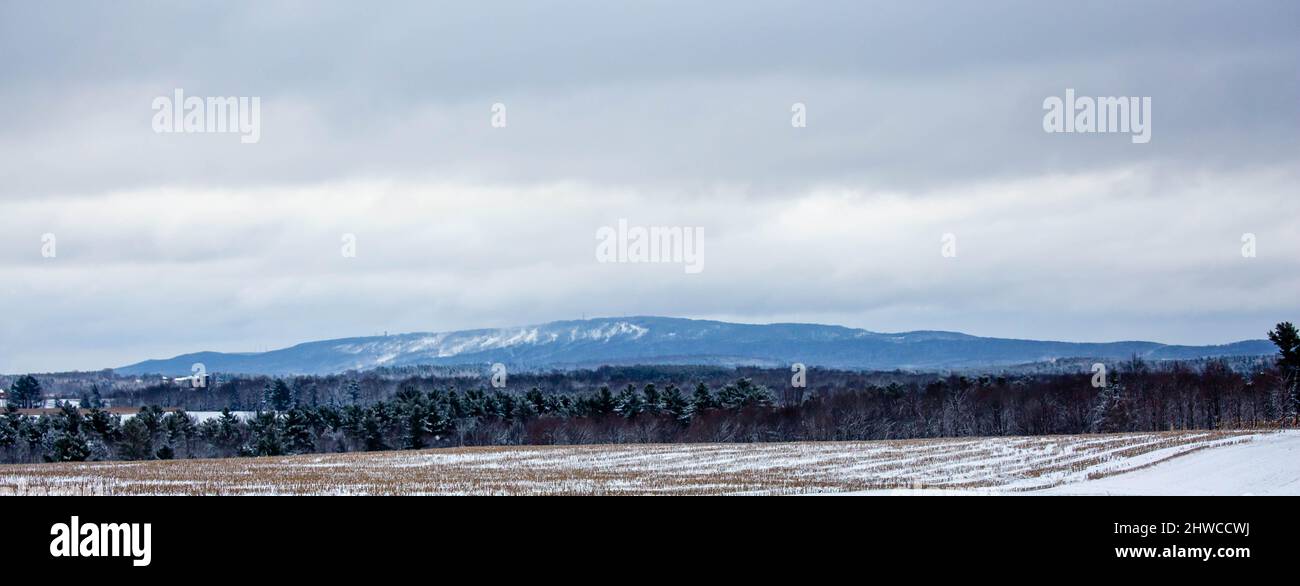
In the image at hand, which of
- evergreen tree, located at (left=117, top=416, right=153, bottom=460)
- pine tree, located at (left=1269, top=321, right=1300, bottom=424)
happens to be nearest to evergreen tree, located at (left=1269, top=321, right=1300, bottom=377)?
pine tree, located at (left=1269, top=321, right=1300, bottom=424)

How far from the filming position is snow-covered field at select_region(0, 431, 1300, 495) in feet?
123

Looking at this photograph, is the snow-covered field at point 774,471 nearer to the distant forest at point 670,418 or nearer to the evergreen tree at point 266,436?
the evergreen tree at point 266,436

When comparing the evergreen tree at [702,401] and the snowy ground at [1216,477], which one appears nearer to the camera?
the snowy ground at [1216,477]

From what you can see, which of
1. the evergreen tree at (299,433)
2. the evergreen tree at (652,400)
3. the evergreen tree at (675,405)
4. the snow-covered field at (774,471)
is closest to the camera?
the snow-covered field at (774,471)

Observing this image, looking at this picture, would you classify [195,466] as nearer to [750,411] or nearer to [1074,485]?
[1074,485]

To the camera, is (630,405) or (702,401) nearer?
(630,405)

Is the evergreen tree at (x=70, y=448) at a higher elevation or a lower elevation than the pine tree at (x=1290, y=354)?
lower

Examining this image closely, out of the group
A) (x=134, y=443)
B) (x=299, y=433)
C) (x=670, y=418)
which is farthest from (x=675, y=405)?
(x=134, y=443)

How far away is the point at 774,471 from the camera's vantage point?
4859 centimetres

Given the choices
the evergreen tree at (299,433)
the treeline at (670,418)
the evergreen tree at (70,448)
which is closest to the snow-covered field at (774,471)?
the evergreen tree at (70,448)

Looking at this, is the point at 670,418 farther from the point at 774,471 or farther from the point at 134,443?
the point at 774,471

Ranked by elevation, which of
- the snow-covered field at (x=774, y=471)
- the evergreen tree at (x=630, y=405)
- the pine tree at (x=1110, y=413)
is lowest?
the pine tree at (x=1110, y=413)

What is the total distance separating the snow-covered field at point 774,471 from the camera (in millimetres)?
37531

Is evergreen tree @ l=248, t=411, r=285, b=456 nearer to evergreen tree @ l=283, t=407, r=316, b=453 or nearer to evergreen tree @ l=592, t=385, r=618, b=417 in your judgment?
evergreen tree @ l=283, t=407, r=316, b=453
